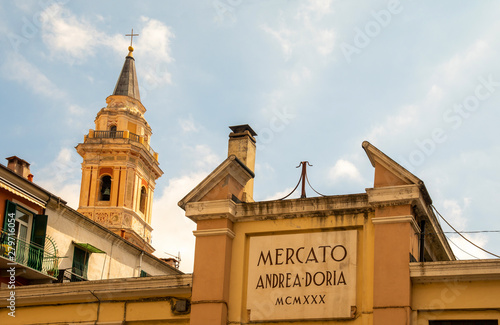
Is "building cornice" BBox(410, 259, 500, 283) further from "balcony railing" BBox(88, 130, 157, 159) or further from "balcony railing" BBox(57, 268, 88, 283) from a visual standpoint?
"balcony railing" BBox(88, 130, 157, 159)

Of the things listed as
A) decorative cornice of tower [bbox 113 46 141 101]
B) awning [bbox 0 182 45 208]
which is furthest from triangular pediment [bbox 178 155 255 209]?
decorative cornice of tower [bbox 113 46 141 101]

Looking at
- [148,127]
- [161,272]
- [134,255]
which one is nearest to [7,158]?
[134,255]

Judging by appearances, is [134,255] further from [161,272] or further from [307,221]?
[307,221]

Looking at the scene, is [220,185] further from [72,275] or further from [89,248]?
[89,248]

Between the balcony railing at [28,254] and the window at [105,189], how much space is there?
32269 mm

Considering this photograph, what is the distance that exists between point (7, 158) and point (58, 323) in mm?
12601

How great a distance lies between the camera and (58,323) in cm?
1848

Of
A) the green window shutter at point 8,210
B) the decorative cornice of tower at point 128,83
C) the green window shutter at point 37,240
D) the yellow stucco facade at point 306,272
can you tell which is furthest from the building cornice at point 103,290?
the decorative cornice of tower at point 128,83

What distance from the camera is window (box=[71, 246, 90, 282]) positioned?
29562 mm

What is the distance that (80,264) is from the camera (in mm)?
30109

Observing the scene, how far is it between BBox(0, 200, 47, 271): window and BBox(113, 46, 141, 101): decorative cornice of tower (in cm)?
3836

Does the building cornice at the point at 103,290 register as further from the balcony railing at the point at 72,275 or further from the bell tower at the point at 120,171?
the bell tower at the point at 120,171

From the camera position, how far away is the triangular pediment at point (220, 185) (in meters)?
17.7

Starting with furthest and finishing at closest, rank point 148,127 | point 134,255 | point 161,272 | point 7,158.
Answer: point 148,127 < point 161,272 < point 134,255 < point 7,158
